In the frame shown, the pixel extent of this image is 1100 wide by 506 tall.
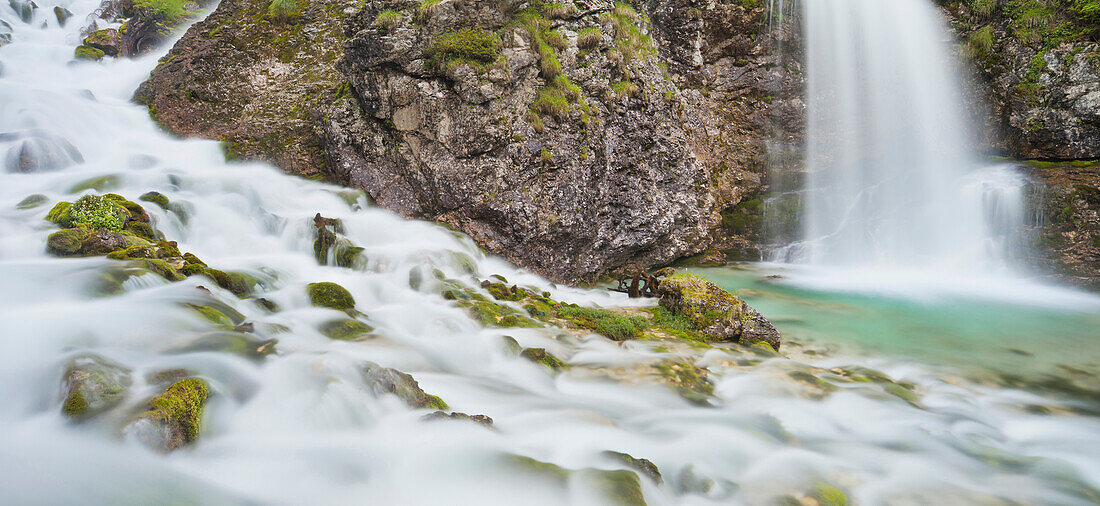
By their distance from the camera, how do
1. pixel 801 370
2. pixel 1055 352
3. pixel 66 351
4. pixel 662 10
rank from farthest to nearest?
pixel 662 10, pixel 1055 352, pixel 801 370, pixel 66 351

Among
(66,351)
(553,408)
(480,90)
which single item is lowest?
(553,408)

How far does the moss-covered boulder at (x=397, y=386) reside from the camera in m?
3.74

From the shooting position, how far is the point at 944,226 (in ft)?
40.5

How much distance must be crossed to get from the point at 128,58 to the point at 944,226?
83.3 ft

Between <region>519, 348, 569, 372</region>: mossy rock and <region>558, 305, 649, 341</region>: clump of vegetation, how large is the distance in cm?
131

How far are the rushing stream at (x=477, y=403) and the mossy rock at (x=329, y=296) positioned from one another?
0.21m

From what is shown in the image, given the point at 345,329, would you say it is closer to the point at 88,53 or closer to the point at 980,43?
the point at 980,43

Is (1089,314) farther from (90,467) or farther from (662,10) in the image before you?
(90,467)

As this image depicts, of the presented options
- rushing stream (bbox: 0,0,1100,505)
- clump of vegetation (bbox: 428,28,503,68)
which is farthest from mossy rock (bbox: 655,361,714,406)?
clump of vegetation (bbox: 428,28,503,68)

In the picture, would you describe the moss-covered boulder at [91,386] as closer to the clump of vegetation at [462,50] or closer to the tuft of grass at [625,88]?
the clump of vegetation at [462,50]

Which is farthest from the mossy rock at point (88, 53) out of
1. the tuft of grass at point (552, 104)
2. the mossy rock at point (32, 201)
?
the tuft of grass at point (552, 104)

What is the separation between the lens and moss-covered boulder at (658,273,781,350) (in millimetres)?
6750

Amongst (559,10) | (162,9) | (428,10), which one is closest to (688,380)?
(428,10)

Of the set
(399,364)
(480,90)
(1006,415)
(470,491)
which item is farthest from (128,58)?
(1006,415)
